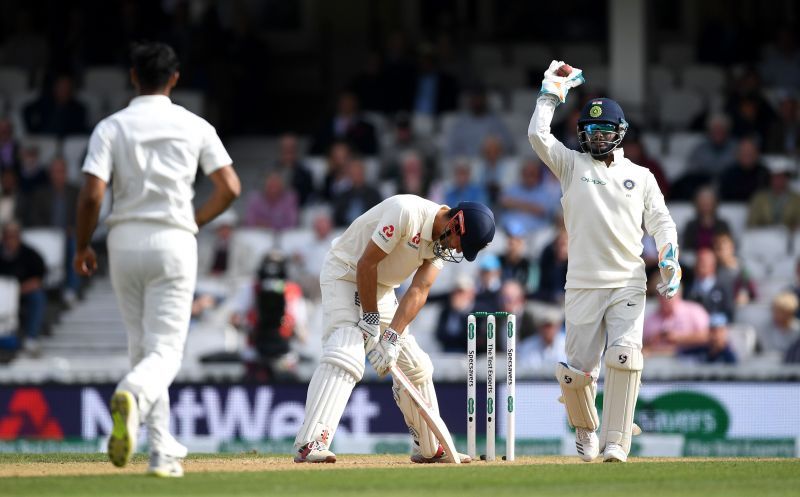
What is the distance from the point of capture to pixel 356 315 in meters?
8.67

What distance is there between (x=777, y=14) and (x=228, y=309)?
30.3 feet

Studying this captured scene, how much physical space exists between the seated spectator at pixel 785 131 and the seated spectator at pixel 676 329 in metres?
3.86

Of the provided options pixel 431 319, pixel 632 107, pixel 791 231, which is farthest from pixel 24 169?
pixel 791 231

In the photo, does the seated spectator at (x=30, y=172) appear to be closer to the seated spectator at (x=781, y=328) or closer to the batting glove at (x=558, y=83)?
the seated spectator at (x=781, y=328)

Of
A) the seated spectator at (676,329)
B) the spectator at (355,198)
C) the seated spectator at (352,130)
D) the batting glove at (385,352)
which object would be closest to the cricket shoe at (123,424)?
the batting glove at (385,352)

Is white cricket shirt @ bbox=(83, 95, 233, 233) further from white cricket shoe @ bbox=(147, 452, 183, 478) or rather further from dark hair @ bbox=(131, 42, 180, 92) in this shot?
white cricket shoe @ bbox=(147, 452, 183, 478)

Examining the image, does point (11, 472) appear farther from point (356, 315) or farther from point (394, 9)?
point (394, 9)

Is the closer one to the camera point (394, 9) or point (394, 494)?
point (394, 494)

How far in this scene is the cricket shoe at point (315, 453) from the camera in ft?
27.9

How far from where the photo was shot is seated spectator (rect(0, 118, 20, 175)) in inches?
685

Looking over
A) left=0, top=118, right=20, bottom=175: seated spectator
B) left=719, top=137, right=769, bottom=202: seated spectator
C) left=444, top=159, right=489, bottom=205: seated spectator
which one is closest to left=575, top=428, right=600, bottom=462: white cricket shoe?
left=444, top=159, right=489, bottom=205: seated spectator

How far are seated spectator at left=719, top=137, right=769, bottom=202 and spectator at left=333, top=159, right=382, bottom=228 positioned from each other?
353 cm

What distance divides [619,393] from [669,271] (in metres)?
0.74

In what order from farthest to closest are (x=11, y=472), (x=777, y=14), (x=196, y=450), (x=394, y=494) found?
(x=777, y=14) → (x=196, y=450) → (x=11, y=472) → (x=394, y=494)
